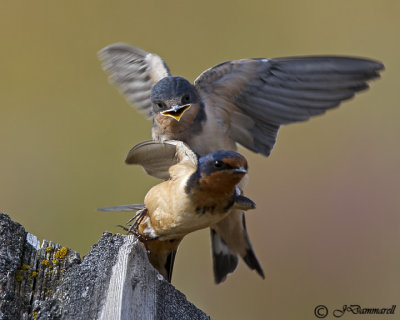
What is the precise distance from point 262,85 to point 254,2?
2398 millimetres

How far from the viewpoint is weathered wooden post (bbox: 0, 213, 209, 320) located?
1966mm

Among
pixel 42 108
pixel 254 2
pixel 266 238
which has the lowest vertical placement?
pixel 266 238

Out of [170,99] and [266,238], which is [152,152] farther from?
[266,238]

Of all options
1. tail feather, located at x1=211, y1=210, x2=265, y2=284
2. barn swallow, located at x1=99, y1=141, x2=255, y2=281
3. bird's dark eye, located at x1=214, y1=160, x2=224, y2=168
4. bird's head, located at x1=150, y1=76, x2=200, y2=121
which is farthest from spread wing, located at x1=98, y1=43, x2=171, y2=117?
bird's dark eye, located at x1=214, y1=160, x2=224, y2=168

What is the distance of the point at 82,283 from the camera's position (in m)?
2.02

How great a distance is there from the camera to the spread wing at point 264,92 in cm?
383

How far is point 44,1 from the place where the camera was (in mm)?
6547

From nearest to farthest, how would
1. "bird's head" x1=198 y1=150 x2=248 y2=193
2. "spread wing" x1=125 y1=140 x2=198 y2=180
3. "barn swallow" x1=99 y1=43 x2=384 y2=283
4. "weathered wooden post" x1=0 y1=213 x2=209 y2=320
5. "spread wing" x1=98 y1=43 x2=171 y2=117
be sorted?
"weathered wooden post" x1=0 y1=213 x2=209 y2=320
"bird's head" x1=198 y1=150 x2=248 y2=193
"spread wing" x1=125 y1=140 x2=198 y2=180
"barn swallow" x1=99 y1=43 x2=384 y2=283
"spread wing" x1=98 y1=43 x2=171 y2=117

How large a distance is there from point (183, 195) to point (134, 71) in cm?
212

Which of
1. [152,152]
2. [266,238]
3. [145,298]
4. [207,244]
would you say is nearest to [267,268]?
[266,238]

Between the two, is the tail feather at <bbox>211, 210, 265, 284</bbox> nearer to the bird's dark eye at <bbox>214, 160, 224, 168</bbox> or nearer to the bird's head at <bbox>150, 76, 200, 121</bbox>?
the bird's head at <bbox>150, 76, 200, 121</bbox>

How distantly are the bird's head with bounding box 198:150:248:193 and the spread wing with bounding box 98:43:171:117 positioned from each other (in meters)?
1.79

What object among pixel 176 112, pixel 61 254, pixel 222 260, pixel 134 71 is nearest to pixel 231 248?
pixel 222 260

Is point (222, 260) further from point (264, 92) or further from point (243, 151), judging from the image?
point (243, 151)
